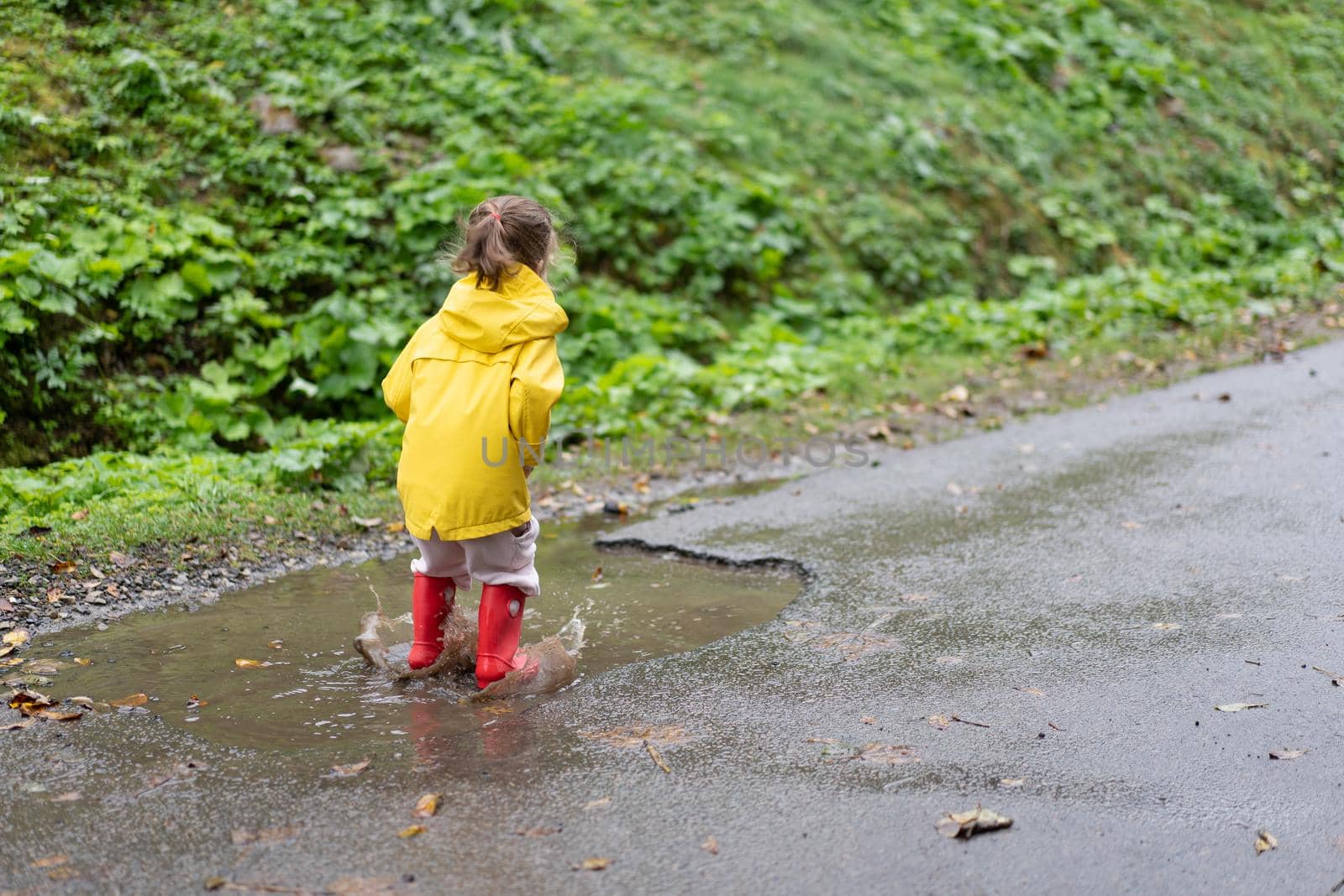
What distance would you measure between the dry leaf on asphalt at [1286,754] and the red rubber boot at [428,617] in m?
2.70

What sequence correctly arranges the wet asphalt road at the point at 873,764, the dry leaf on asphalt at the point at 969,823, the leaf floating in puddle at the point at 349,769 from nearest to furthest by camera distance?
the wet asphalt road at the point at 873,764 < the dry leaf on asphalt at the point at 969,823 < the leaf floating in puddle at the point at 349,769

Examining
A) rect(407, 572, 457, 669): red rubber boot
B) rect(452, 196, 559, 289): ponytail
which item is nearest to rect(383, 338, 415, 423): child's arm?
rect(452, 196, 559, 289): ponytail

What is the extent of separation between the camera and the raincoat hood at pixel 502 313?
3.78 meters

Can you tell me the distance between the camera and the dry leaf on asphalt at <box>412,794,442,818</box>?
2999 millimetres

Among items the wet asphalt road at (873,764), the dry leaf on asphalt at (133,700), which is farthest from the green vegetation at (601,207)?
the wet asphalt road at (873,764)

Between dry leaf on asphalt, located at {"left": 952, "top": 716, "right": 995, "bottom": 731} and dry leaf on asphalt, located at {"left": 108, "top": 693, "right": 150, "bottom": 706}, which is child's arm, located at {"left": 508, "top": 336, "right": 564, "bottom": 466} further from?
dry leaf on asphalt, located at {"left": 952, "top": 716, "right": 995, "bottom": 731}

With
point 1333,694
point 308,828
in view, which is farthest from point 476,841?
point 1333,694

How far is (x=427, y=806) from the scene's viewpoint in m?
3.03

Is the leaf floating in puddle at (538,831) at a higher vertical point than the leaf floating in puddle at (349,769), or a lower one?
higher

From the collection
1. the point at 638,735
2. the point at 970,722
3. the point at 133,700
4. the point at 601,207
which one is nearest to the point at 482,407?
the point at 638,735

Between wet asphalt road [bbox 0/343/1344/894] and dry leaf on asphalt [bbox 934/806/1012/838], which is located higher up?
dry leaf on asphalt [bbox 934/806/1012/838]

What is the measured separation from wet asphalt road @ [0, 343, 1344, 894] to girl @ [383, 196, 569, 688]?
511 mm

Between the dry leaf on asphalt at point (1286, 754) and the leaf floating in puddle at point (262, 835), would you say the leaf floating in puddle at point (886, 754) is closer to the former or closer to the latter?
the dry leaf on asphalt at point (1286, 754)

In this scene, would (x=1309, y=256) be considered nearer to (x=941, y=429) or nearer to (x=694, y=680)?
(x=941, y=429)
